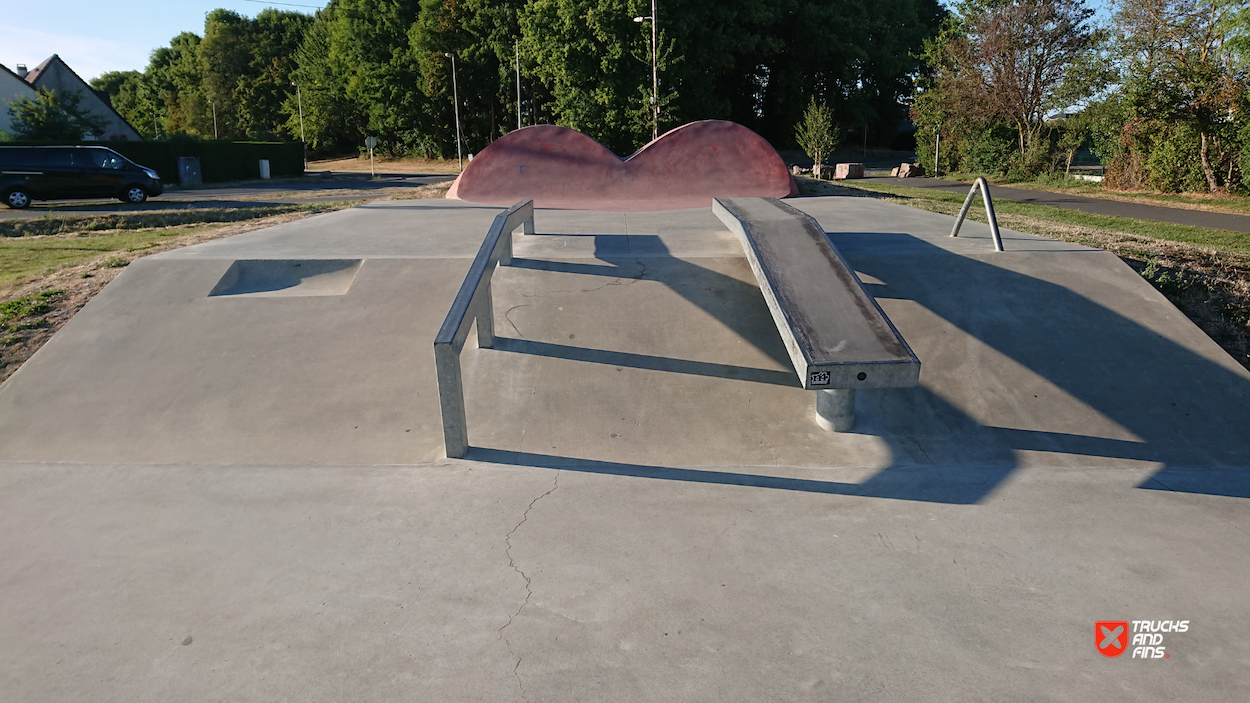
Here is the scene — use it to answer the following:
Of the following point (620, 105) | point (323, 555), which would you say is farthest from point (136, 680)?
point (620, 105)

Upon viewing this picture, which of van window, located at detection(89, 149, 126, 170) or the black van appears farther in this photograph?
van window, located at detection(89, 149, 126, 170)

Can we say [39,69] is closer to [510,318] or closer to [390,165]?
[390,165]

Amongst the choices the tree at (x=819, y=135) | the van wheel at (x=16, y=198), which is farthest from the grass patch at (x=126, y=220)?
the tree at (x=819, y=135)

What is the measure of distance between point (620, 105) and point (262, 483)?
3739cm

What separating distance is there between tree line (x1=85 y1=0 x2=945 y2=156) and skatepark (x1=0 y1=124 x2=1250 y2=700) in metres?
31.1

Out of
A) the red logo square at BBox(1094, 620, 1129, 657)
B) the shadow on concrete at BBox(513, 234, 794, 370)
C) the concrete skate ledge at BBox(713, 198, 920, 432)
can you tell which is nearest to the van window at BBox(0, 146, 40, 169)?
the shadow on concrete at BBox(513, 234, 794, 370)

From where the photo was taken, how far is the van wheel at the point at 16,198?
20047 mm

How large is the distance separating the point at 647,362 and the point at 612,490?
163 cm

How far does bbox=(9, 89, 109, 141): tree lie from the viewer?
34.2 metres

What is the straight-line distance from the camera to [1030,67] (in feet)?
96.4

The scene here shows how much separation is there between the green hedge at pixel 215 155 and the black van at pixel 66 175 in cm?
1030

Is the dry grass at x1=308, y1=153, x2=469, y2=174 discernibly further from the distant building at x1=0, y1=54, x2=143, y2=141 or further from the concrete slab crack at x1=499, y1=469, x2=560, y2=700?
the concrete slab crack at x1=499, y1=469, x2=560, y2=700

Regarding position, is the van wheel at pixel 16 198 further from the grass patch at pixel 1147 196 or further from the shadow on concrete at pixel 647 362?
the grass patch at pixel 1147 196

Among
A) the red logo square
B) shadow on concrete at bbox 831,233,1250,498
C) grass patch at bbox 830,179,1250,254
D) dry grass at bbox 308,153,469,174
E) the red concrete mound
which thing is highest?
dry grass at bbox 308,153,469,174
